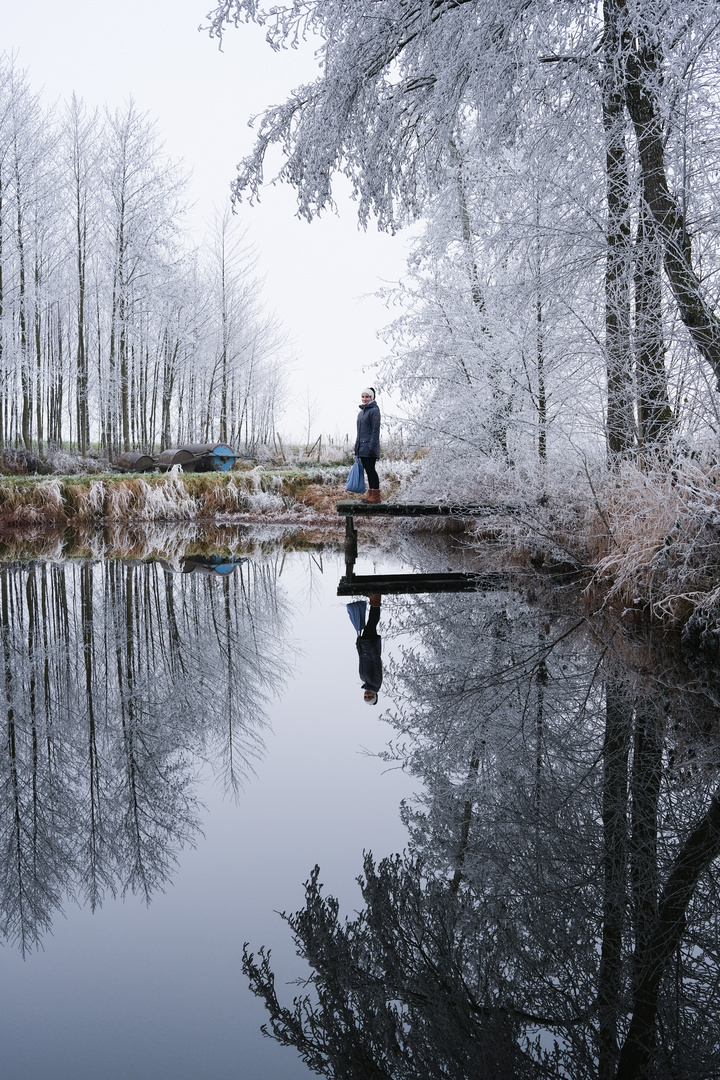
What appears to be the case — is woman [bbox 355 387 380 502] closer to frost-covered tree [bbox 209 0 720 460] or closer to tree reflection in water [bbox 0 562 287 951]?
frost-covered tree [bbox 209 0 720 460]

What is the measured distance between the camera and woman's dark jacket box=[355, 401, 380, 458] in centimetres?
1074

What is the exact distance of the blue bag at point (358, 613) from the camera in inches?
238

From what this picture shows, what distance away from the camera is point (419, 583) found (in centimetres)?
809

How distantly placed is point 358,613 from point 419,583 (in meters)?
1.62

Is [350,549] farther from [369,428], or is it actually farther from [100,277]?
[100,277]

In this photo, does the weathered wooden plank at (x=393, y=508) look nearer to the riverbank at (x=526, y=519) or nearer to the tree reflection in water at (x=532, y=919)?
the riverbank at (x=526, y=519)

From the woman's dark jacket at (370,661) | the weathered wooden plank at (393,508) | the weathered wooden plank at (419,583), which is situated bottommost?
the woman's dark jacket at (370,661)

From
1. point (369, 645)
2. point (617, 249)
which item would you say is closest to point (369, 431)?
point (617, 249)

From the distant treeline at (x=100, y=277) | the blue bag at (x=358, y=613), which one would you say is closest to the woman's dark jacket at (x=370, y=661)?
the blue bag at (x=358, y=613)

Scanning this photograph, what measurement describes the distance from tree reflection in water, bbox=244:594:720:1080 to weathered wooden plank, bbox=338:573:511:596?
419 centimetres

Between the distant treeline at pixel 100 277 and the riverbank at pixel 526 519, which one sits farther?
the distant treeline at pixel 100 277

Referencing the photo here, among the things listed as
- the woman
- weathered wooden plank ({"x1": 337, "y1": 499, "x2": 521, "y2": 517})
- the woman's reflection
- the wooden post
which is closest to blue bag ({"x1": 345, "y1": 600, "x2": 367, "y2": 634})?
the woman's reflection

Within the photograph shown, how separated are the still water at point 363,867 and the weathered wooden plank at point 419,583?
3.05 meters

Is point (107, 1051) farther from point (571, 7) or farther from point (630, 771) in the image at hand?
point (571, 7)
